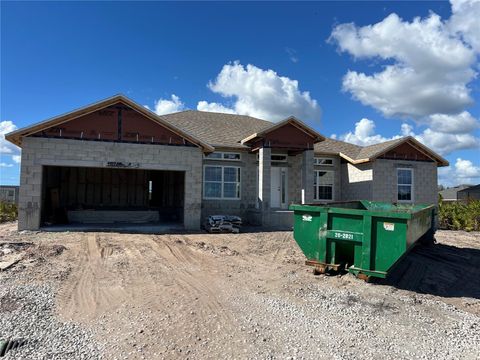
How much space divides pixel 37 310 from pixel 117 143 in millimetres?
9910

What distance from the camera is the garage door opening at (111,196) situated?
58.6 feet

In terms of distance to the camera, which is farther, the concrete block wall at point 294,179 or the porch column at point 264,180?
the concrete block wall at point 294,179

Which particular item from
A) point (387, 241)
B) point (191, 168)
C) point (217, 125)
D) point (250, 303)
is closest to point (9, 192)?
point (217, 125)

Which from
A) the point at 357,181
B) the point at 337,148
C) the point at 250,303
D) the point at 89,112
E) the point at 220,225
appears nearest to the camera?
the point at 250,303

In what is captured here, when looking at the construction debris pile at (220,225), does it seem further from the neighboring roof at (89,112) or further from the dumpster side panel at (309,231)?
the dumpster side panel at (309,231)

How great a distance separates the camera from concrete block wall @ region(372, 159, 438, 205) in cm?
1962

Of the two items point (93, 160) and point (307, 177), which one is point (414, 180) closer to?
point (307, 177)

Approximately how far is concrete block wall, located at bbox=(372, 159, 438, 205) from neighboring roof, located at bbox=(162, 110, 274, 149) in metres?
6.59

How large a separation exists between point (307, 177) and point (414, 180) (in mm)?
6788

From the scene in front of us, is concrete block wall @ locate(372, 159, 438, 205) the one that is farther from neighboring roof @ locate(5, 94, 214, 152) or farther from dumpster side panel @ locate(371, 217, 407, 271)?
dumpster side panel @ locate(371, 217, 407, 271)

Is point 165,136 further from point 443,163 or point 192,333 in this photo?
point 443,163

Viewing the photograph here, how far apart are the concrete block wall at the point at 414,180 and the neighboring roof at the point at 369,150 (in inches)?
Answer: 21.0

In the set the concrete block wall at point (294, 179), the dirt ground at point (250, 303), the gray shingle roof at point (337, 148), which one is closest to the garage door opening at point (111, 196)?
the concrete block wall at point (294, 179)

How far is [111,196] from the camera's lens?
21.0 m
